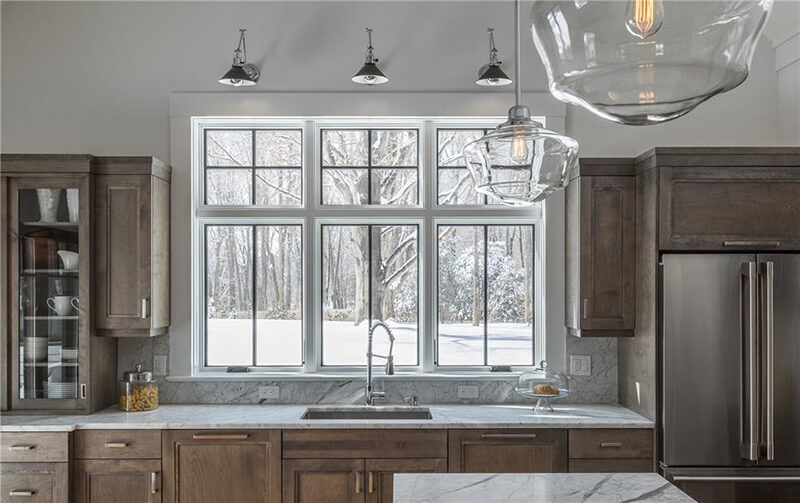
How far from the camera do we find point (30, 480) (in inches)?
119

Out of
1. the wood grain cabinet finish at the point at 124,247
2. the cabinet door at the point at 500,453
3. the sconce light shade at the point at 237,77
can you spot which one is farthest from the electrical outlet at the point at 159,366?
the cabinet door at the point at 500,453

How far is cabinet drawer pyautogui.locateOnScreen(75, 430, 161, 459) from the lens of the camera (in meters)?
3.07

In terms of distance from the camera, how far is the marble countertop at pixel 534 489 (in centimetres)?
192

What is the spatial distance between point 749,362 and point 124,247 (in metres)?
3.23

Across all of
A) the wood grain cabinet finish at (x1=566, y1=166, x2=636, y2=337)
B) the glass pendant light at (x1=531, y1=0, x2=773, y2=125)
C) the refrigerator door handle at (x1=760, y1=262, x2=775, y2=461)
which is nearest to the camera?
the glass pendant light at (x1=531, y1=0, x2=773, y2=125)

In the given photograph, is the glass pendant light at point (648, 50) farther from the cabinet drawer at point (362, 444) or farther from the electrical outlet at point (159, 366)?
the electrical outlet at point (159, 366)

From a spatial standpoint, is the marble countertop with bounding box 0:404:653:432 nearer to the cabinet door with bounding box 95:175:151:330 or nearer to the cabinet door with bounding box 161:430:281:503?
the cabinet door with bounding box 161:430:281:503

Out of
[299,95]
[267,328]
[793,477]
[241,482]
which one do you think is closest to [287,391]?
[267,328]

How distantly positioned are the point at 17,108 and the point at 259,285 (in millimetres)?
1761

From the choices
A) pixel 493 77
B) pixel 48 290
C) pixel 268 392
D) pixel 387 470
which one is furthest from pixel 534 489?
pixel 48 290

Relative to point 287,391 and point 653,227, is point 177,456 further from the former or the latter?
point 653,227

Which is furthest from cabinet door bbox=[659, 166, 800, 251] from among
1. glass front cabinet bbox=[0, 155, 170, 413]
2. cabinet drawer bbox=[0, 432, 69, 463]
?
cabinet drawer bbox=[0, 432, 69, 463]

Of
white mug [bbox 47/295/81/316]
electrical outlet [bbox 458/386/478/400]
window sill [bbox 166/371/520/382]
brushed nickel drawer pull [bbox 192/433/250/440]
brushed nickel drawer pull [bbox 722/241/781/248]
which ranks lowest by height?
brushed nickel drawer pull [bbox 192/433/250/440]

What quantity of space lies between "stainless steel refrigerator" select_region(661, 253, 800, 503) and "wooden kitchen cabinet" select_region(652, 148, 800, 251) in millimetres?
95
